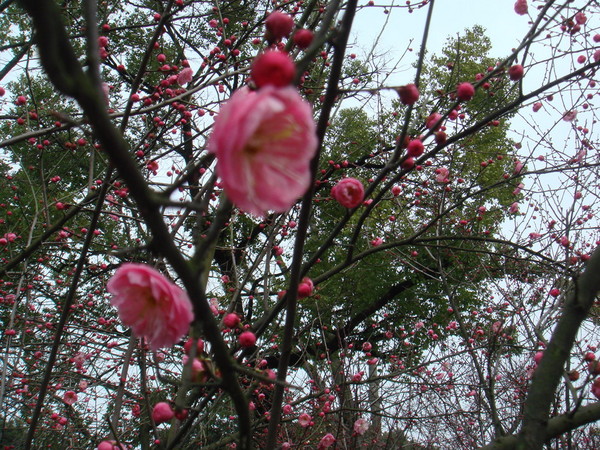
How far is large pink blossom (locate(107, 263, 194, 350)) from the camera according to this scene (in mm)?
774

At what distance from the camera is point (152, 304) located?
890 mm

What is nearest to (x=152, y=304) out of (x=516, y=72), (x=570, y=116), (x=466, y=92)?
(x=466, y=92)

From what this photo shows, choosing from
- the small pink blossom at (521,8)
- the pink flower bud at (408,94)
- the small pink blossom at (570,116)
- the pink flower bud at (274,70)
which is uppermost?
the small pink blossom at (570,116)

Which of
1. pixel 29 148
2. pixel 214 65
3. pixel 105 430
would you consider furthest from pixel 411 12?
pixel 29 148

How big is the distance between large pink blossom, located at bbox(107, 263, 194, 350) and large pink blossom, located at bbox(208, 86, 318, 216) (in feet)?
0.72

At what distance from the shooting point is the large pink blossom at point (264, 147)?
592 millimetres

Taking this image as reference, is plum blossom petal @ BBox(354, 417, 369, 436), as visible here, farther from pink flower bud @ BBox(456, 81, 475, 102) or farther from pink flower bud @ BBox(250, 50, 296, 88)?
pink flower bud @ BBox(250, 50, 296, 88)

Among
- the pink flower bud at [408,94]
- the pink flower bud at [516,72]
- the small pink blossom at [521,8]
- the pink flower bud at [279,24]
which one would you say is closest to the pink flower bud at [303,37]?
the pink flower bud at [279,24]

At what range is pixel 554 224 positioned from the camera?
4.70m

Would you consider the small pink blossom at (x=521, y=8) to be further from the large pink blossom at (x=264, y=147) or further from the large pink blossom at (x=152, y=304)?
the large pink blossom at (x=152, y=304)

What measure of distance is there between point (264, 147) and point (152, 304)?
1.26ft

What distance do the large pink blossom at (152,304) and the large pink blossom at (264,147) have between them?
22cm

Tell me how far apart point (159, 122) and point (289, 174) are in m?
2.60

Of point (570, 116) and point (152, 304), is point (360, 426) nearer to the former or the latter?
point (570, 116)
